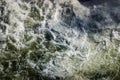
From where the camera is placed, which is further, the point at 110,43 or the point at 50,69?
the point at 110,43

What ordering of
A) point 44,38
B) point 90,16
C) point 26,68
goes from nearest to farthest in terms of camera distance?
point 26,68 → point 44,38 → point 90,16

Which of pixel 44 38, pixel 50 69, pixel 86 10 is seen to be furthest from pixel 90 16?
pixel 50 69

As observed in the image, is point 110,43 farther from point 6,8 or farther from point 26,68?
point 6,8

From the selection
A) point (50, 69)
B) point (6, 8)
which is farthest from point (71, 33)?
point (6, 8)

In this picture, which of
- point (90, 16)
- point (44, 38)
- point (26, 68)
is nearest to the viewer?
point (26, 68)

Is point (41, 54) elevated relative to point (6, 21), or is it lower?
lower

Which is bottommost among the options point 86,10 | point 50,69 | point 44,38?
point 50,69
